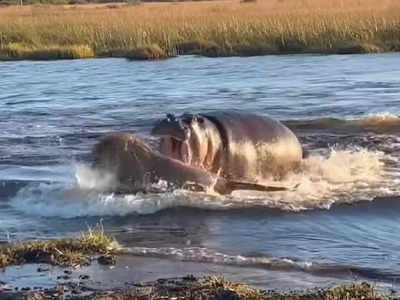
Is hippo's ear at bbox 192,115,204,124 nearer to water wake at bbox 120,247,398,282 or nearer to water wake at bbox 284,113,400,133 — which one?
water wake at bbox 120,247,398,282

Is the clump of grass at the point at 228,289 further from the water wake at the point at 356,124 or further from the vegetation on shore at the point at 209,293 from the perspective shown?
the water wake at the point at 356,124

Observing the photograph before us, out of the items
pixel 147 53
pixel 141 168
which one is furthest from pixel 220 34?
pixel 141 168

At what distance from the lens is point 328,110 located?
15578 millimetres

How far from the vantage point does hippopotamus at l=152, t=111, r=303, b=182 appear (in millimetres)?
8328

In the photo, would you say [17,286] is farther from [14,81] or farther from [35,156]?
[14,81]

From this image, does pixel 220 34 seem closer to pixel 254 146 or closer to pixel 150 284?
pixel 254 146

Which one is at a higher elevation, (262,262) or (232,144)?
(232,144)

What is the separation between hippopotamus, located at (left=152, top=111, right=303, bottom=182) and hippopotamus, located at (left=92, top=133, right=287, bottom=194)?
15 centimetres

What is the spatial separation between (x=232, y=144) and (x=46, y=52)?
22.1 m

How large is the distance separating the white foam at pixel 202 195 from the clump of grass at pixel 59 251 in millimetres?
1529

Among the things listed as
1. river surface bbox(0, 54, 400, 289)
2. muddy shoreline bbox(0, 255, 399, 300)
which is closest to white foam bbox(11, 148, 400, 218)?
river surface bbox(0, 54, 400, 289)

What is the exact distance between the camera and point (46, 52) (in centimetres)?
3012

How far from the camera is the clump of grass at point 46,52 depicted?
2943cm

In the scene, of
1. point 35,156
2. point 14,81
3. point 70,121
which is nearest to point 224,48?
point 14,81
